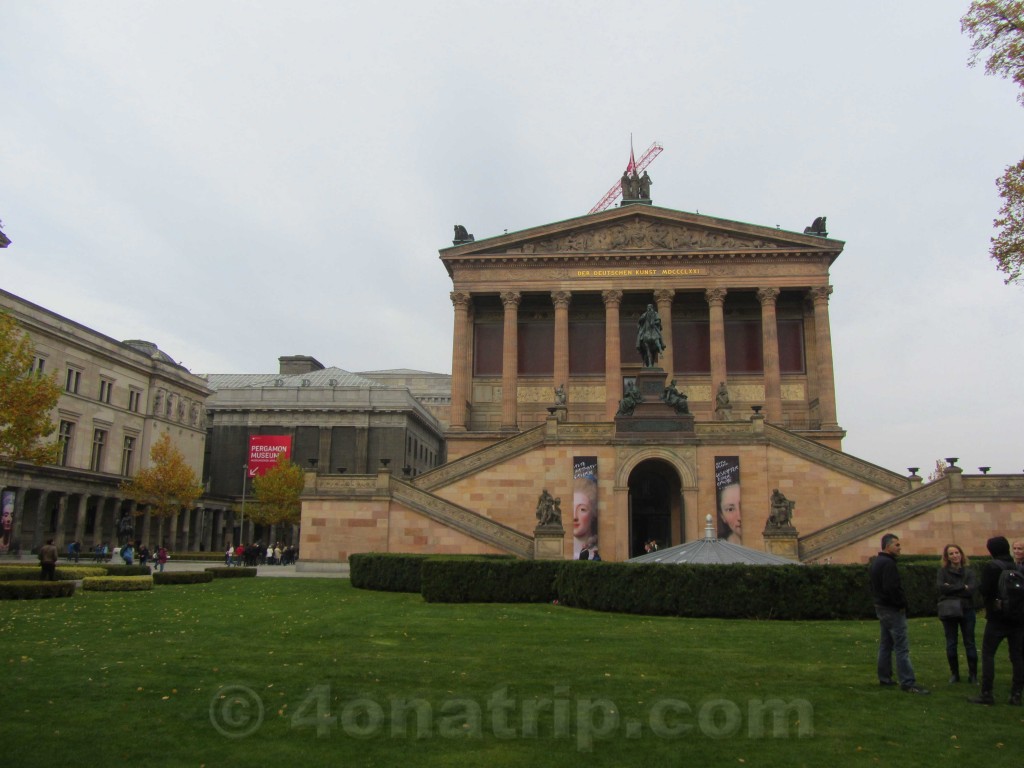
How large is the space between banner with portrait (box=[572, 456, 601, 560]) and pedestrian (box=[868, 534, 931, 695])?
1023 inches

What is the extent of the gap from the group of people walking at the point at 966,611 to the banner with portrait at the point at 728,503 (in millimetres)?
25757

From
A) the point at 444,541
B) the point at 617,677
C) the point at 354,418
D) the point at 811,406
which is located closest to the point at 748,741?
the point at 617,677

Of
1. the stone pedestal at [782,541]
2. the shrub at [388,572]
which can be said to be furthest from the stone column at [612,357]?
the shrub at [388,572]

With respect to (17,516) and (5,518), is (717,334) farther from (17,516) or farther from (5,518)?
(17,516)

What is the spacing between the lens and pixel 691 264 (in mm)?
56188

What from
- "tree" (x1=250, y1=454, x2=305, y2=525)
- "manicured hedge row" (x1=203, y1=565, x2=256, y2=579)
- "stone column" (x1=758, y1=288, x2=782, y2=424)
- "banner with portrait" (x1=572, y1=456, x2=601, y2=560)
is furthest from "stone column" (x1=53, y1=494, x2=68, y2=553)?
"stone column" (x1=758, y1=288, x2=782, y2=424)

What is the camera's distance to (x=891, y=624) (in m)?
11.2

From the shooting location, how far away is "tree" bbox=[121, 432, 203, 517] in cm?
6356

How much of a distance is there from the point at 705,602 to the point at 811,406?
39972 millimetres

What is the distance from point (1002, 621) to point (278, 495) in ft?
224

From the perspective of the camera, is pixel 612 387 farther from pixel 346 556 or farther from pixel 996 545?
pixel 996 545

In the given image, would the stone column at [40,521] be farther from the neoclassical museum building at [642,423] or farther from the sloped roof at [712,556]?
the sloped roof at [712,556]

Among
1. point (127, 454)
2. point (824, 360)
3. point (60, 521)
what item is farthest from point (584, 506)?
point (127, 454)

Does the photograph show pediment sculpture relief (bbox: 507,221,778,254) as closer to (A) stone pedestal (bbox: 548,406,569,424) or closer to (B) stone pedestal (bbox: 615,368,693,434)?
(A) stone pedestal (bbox: 548,406,569,424)
